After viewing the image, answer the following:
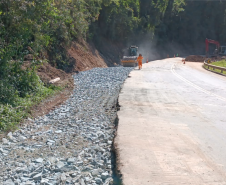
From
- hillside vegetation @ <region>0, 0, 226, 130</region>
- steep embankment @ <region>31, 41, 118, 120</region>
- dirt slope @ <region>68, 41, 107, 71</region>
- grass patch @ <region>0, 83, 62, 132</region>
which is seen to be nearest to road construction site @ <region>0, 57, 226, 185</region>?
grass patch @ <region>0, 83, 62, 132</region>

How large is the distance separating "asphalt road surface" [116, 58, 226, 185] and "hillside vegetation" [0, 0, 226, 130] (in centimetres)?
394

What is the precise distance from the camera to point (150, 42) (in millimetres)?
64062

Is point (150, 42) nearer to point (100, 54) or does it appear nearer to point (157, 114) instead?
point (100, 54)

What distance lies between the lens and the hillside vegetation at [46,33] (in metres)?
12.6

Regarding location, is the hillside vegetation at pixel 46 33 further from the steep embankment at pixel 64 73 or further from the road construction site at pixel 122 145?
the road construction site at pixel 122 145

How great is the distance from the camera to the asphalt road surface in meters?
5.58

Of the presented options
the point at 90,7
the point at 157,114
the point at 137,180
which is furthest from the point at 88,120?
the point at 90,7

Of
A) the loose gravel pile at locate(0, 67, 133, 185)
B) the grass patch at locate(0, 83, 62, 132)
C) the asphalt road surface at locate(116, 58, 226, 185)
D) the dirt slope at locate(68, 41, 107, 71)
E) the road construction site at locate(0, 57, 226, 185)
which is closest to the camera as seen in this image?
the asphalt road surface at locate(116, 58, 226, 185)

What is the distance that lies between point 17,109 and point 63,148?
4.20 metres

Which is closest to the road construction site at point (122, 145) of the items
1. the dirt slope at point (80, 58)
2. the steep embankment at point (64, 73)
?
the steep embankment at point (64, 73)

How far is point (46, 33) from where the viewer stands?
61.0 ft

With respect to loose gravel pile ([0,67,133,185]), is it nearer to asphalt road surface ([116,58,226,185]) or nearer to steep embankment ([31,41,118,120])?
asphalt road surface ([116,58,226,185])

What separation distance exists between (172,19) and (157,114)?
230 ft

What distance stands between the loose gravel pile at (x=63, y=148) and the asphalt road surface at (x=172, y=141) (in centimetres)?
46
